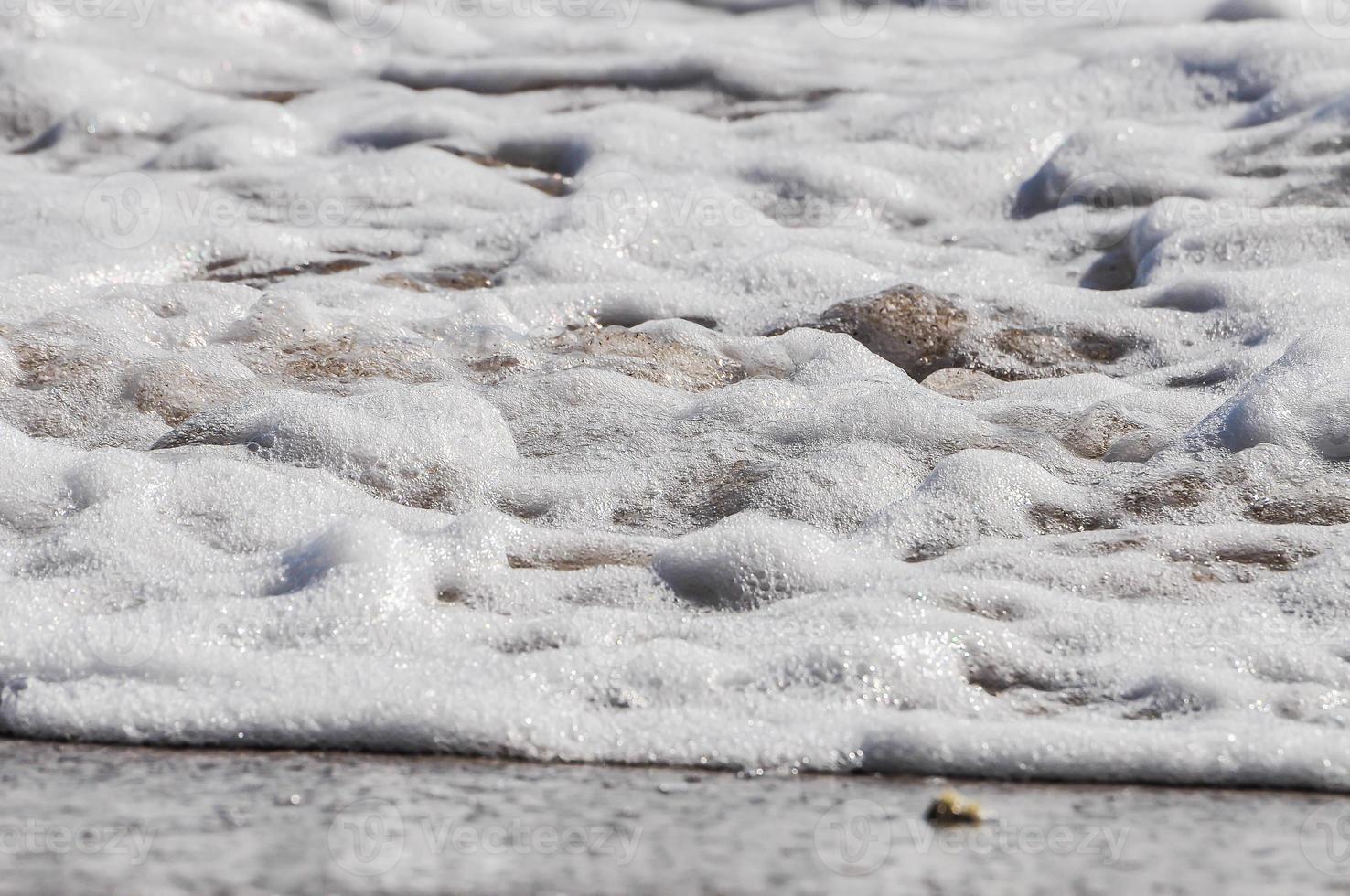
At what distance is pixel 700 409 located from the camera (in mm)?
2986

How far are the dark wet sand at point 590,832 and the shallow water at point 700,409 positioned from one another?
0.27 feet

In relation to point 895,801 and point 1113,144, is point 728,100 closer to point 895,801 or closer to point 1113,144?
point 1113,144

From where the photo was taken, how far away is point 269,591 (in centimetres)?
208

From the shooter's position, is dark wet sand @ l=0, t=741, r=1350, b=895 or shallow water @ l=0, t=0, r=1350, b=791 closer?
dark wet sand @ l=0, t=741, r=1350, b=895

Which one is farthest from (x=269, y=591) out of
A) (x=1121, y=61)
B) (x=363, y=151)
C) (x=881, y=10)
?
(x=881, y=10)

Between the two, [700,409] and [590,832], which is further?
[700,409]

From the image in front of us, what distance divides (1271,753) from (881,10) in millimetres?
6612

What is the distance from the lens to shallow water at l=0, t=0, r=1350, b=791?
5.88ft

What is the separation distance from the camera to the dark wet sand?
1.31 metres

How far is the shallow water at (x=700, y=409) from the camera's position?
1791 mm

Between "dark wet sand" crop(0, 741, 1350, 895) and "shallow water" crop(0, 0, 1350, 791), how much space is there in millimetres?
81

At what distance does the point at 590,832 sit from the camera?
142 cm

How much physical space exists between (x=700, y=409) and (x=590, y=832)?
164 centimetres

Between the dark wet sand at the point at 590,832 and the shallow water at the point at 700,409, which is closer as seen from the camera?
the dark wet sand at the point at 590,832
